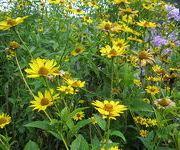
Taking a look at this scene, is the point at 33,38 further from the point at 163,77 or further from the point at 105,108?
the point at 105,108

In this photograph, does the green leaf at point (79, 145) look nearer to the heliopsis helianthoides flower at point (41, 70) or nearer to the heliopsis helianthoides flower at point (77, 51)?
the heliopsis helianthoides flower at point (41, 70)

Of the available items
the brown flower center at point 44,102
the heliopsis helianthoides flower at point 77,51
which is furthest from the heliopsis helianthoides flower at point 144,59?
the brown flower center at point 44,102

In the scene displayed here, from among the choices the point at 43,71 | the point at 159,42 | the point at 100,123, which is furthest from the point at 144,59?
→ the point at 159,42

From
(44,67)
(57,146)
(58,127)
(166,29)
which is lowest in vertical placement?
(57,146)

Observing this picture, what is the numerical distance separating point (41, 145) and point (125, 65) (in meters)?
0.60

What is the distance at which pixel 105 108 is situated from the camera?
911mm

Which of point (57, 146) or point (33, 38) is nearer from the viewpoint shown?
point (57, 146)

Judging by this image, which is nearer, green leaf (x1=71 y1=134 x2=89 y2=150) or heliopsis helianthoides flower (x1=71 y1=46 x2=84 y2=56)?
green leaf (x1=71 y1=134 x2=89 y2=150)

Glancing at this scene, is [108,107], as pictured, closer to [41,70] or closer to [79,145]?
[79,145]

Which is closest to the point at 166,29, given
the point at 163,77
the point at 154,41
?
the point at 154,41

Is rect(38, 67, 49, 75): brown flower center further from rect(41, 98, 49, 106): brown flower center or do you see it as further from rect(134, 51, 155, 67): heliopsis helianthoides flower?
rect(134, 51, 155, 67): heliopsis helianthoides flower

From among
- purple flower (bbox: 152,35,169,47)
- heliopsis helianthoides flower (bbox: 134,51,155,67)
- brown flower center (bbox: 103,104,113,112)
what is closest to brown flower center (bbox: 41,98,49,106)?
brown flower center (bbox: 103,104,113,112)

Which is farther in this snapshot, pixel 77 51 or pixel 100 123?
pixel 77 51

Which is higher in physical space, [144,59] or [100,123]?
[144,59]
